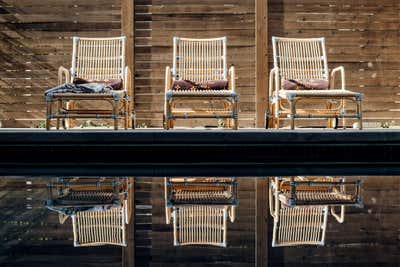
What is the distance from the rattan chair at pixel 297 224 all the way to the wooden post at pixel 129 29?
14.5 feet

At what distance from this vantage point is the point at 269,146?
5000 mm

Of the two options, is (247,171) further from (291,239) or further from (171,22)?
(171,22)

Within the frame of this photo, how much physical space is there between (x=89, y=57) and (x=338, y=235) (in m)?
4.73

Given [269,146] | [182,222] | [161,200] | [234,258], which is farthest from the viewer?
[269,146]

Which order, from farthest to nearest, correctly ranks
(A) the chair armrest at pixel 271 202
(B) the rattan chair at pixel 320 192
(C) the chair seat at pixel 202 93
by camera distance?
(C) the chair seat at pixel 202 93 < (B) the rattan chair at pixel 320 192 < (A) the chair armrest at pixel 271 202

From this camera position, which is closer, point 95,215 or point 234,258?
point 234,258

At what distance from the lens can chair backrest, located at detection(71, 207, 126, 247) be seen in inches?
75.6

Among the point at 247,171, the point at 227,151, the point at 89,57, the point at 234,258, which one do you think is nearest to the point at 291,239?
the point at 234,258

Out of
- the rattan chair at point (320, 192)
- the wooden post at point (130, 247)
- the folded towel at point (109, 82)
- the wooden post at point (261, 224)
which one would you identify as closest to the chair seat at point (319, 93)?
the rattan chair at point (320, 192)

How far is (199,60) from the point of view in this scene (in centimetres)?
629

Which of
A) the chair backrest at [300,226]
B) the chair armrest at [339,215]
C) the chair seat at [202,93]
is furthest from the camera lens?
the chair seat at [202,93]

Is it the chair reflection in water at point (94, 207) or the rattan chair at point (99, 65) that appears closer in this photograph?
the chair reflection in water at point (94, 207)

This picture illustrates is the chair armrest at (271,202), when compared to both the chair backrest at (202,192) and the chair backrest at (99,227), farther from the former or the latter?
the chair backrest at (99,227)

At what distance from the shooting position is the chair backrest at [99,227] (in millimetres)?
1919
